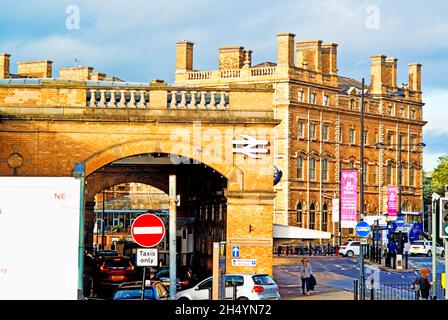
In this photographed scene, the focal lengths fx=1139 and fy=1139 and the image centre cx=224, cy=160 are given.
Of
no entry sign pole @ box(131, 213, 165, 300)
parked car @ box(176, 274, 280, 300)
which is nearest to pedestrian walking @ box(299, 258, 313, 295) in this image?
parked car @ box(176, 274, 280, 300)

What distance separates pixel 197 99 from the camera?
132 ft

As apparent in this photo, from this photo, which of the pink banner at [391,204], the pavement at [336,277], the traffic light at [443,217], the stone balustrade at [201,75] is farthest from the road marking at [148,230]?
the stone balustrade at [201,75]

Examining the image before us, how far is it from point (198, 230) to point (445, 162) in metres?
94.3

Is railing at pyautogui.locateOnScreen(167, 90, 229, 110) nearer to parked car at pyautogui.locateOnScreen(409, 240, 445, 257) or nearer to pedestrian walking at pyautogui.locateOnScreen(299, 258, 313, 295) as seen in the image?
pedestrian walking at pyautogui.locateOnScreen(299, 258, 313, 295)

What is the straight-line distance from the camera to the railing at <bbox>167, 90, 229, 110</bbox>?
131 ft

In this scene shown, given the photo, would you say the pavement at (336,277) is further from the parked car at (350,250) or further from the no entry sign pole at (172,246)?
the no entry sign pole at (172,246)

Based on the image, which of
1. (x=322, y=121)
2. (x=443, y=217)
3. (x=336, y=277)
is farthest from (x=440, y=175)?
(x=443, y=217)

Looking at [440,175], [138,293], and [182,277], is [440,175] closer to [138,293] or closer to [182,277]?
[182,277]

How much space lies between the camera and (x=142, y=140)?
3931 centimetres

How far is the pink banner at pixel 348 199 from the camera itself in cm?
4468

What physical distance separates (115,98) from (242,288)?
9.13 meters

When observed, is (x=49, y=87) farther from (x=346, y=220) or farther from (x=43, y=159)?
(x=346, y=220)

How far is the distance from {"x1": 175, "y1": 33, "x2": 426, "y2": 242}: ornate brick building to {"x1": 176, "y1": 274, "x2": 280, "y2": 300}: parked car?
234 ft
